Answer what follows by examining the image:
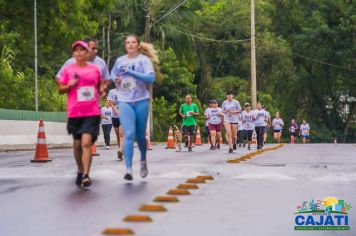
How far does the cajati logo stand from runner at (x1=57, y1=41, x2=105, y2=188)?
270cm

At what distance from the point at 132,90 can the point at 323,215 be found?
3.66 m

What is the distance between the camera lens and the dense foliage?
1875 inches

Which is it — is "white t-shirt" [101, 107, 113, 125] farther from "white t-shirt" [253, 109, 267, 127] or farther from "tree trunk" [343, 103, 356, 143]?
"tree trunk" [343, 103, 356, 143]

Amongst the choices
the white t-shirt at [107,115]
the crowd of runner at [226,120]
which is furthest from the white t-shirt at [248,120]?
the white t-shirt at [107,115]

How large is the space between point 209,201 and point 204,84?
4571 cm

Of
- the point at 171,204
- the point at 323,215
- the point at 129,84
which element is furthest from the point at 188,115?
the point at 323,215

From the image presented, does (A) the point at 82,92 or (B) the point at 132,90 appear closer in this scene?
(A) the point at 82,92

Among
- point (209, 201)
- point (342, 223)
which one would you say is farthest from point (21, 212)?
point (342, 223)

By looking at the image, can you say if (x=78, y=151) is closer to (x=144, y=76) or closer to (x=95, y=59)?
(x=144, y=76)

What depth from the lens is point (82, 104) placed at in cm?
970

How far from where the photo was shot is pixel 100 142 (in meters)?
32.8

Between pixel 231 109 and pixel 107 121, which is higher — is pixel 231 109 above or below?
above

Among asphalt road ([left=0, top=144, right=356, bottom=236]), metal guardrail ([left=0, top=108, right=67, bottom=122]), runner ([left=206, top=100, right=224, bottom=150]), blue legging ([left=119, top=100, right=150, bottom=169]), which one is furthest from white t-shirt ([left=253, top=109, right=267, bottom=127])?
blue legging ([left=119, top=100, right=150, bottom=169])

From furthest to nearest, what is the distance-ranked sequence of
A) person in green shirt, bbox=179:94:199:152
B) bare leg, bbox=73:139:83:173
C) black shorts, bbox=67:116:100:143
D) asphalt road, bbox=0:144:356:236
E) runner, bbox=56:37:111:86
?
1. person in green shirt, bbox=179:94:199:152
2. runner, bbox=56:37:111:86
3. bare leg, bbox=73:139:83:173
4. black shorts, bbox=67:116:100:143
5. asphalt road, bbox=0:144:356:236
